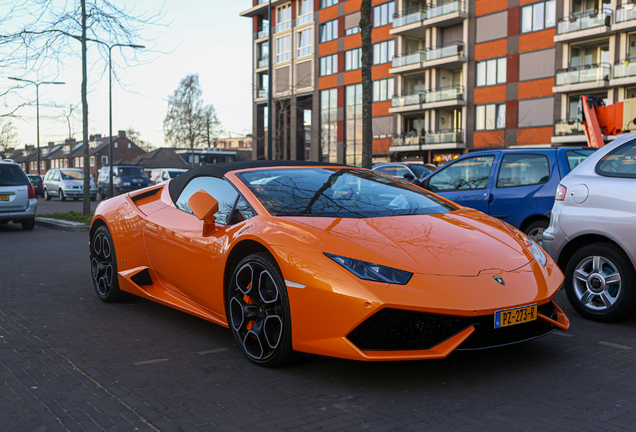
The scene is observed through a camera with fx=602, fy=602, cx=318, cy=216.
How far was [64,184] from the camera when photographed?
32.2m

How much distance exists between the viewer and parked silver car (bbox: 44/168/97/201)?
105 feet

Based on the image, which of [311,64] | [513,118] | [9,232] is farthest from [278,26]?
[9,232]

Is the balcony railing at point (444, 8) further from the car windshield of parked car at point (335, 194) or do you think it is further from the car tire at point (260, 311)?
the car tire at point (260, 311)

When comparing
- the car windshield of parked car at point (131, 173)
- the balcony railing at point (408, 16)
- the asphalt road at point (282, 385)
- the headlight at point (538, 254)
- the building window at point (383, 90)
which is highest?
the balcony railing at point (408, 16)

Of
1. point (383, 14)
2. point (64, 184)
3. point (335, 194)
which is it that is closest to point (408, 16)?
point (383, 14)

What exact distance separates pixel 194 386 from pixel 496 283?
186 centimetres

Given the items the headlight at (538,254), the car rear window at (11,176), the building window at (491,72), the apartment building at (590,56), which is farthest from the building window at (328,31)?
the headlight at (538,254)

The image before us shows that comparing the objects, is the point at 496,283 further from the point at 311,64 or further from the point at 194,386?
the point at 311,64

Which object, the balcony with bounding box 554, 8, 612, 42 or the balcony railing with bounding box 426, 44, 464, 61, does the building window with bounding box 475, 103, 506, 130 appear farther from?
the balcony with bounding box 554, 8, 612, 42

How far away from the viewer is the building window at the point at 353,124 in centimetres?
4978

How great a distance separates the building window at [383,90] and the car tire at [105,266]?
143 ft

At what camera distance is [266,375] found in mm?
3699

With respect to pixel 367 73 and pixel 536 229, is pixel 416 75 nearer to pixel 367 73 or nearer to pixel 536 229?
pixel 367 73

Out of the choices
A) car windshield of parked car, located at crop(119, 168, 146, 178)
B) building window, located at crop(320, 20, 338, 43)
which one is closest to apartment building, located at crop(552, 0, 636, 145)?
building window, located at crop(320, 20, 338, 43)
